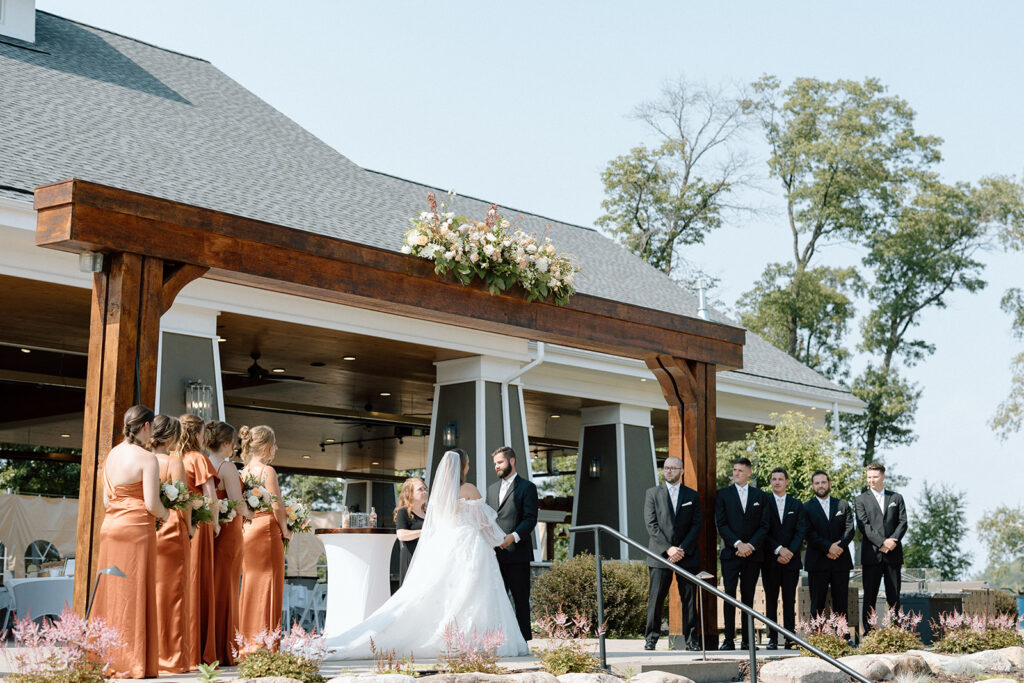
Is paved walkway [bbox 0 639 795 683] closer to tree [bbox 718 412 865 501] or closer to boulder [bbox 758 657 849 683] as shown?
boulder [bbox 758 657 849 683]

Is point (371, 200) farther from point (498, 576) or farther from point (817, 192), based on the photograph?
point (817, 192)

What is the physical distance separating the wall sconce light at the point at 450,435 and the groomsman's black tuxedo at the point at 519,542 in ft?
18.4

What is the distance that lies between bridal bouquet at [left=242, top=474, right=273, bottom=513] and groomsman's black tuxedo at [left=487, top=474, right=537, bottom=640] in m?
2.67

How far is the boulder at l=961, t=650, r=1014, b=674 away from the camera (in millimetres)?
10391

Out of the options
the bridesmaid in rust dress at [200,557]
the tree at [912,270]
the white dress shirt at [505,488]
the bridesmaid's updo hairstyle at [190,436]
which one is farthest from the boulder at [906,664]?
the tree at [912,270]

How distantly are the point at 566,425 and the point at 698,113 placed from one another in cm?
1901

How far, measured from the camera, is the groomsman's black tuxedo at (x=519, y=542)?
10742mm

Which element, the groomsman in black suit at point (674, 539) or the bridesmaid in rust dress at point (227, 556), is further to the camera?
the groomsman in black suit at point (674, 539)

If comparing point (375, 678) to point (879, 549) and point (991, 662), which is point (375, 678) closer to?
point (991, 662)

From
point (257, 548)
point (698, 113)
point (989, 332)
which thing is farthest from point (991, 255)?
point (257, 548)

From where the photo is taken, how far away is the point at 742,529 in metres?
11.8

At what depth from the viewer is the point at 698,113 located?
38.8 meters

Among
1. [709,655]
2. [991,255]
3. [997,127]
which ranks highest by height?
[997,127]

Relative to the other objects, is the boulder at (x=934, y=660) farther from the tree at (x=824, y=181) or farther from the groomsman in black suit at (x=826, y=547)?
the tree at (x=824, y=181)
